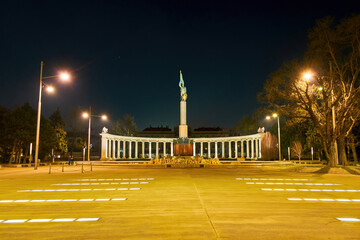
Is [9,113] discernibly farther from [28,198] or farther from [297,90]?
[297,90]

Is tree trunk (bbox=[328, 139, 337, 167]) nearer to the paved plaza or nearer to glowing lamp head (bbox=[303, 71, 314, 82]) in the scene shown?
glowing lamp head (bbox=[303, 71, 314, 82])

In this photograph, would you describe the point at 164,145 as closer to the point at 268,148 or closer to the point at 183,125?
the point at 183,125

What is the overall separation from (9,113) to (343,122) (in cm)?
5227

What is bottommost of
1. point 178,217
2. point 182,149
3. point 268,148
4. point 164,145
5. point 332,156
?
point 178,217

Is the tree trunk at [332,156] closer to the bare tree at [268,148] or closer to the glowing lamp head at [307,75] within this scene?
the glowing lamp head at [307,75]

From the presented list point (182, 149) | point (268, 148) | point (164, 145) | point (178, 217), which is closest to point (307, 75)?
point (178, 217)

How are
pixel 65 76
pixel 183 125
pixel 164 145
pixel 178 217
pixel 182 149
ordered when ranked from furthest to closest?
pixel 164 145, pixel 183 125, pixel 182 149, pixel 65 76, pixel 178 217

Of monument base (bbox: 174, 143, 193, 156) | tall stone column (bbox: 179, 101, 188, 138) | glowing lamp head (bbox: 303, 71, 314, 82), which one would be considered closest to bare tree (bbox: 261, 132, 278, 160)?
monument base (bbox: 174, 143, 193, 156)

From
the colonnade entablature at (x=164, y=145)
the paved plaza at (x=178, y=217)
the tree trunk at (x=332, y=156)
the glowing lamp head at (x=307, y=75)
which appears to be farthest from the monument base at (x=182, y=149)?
the paved plaza at (x=178, y=217)

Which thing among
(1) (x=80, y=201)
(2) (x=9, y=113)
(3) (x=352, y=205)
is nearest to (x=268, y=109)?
(3) (x=352, y=205)

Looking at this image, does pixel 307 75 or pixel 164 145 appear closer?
pixel 307 75

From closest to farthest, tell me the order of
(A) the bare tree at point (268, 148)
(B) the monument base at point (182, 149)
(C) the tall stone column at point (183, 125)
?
1. (B) the monument base at point (182, 149)
2. (A) the bare tree at point (268, 148)
3. (C) the tall stone column at point (183, 125)

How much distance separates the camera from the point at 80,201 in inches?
361

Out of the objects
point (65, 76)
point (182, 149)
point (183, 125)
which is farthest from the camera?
point (183, 125)
